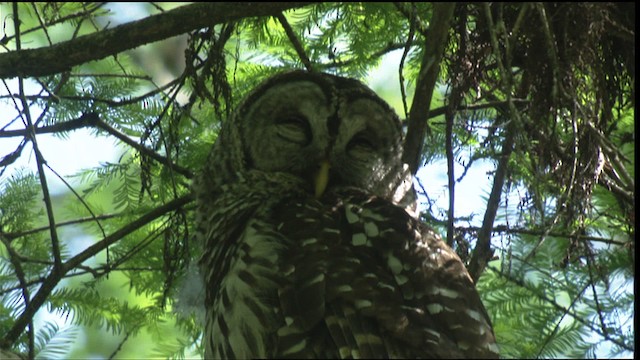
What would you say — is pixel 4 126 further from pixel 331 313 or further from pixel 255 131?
pixel 331 313

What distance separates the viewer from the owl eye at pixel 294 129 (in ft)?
11.8

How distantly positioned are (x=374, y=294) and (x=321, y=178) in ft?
2.56

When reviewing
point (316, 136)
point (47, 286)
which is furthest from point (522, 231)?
point (47, 286)

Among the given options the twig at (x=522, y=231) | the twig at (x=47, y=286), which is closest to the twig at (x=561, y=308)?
the twig at (x=522, y=231)

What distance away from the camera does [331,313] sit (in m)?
2.74

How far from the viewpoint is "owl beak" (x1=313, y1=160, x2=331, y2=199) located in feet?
11.3

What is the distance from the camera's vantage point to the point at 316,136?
3557 mm

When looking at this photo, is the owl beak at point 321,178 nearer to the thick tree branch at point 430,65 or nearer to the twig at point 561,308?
the thick tree branch at point 430,65

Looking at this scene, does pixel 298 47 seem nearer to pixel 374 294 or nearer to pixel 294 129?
pixel 294 129

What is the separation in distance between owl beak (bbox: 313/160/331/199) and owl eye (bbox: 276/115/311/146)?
0.13 metres

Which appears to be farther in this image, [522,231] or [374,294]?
[522,231]

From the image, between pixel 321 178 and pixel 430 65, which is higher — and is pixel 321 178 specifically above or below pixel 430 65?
below

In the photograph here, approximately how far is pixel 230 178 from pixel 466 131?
0.97m

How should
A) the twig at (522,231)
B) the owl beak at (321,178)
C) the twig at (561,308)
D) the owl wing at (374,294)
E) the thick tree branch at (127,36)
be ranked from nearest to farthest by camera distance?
the owl wing at (374,294) → the thick tree branch at (127,36) → the owl beak at (321,178) → the twig at (522,231) → the twig at (561,308)
